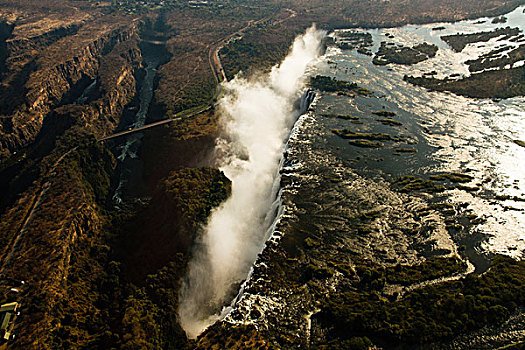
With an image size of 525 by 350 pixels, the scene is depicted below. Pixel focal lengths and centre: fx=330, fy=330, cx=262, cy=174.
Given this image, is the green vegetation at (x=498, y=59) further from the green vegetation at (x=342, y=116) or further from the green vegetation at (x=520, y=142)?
the green vegetation at (x=342, y=116)

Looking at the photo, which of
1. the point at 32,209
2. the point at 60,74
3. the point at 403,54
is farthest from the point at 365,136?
the point at 60,74

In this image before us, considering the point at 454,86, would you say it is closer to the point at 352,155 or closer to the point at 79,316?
the point at 352,155

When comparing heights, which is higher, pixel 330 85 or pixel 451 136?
pixel 330 85

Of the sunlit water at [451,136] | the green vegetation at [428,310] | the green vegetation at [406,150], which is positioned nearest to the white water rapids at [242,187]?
the sunlit water at [451,136]

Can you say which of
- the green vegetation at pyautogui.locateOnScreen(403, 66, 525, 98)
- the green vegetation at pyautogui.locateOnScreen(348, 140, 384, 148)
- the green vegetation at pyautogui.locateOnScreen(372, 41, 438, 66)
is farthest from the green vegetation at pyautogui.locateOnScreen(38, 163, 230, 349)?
the green vegetation at pyautogui.locateOnScreen(372, 41, 438, 66)

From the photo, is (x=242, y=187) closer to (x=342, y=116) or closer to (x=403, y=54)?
(x=342, y=116)

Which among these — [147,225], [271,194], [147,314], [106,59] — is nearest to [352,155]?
[271,194]
